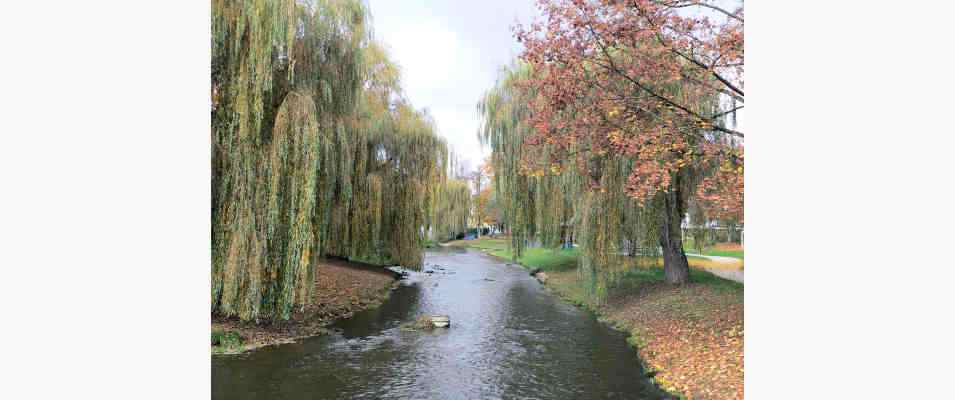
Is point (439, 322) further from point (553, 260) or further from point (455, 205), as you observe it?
point (455, 205)

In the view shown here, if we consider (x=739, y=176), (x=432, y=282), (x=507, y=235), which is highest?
(x=739, y=176)

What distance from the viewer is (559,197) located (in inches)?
669

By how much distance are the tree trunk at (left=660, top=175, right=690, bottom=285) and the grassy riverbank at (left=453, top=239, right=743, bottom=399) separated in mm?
364

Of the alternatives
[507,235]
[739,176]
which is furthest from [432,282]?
[739,176]

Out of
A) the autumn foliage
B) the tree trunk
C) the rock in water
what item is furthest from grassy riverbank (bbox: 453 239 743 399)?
the rock in water

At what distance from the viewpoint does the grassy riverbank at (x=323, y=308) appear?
10.3 m

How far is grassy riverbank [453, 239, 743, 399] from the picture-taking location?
790 centimetres

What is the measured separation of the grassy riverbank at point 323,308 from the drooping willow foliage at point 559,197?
548 cm

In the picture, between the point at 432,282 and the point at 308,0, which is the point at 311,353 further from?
the point at 432,282

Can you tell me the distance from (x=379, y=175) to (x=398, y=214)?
1499 mm

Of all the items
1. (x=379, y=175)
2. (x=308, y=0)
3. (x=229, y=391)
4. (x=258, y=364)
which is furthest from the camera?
(x=379, y=175)

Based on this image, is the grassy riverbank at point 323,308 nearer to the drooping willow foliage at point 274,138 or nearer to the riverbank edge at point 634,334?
the drooping willow foliage at point 274,138

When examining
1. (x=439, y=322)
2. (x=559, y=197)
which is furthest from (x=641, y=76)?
(x=559, y=197)

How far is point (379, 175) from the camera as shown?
18.4 meters
